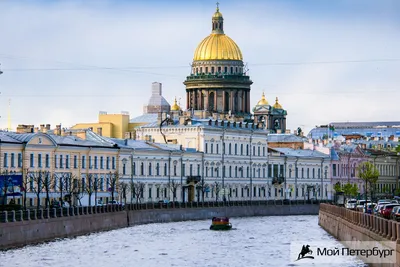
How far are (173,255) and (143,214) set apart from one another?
79.3ft

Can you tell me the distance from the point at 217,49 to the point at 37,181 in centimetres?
6014

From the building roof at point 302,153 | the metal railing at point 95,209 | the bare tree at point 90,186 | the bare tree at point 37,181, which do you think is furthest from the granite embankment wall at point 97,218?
the building roof at point 302,153

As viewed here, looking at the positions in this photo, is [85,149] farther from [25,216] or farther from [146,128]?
[25,216]

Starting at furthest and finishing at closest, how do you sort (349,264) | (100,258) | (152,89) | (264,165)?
Answer: 1. (152,89)
2. (264,165)
3. (100,258)
4. (349,264)

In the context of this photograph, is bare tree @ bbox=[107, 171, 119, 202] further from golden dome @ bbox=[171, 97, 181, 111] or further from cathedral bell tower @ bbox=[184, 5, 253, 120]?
cathedral bell tower @ bbox=[184, 5, 253, 120]

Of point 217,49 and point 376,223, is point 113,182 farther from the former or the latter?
point 217,49

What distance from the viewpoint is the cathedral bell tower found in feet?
434

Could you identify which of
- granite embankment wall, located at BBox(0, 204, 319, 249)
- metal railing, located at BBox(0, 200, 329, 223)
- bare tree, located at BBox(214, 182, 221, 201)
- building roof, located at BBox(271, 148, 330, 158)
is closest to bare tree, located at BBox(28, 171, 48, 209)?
metal railing, located at BBox(0, 200, 329, 223)

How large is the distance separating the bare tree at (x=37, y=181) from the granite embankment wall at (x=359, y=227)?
15.8 meters

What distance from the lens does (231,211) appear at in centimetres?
9425

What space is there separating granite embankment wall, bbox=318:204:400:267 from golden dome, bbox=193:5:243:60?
182 feet

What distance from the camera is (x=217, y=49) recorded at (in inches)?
5251

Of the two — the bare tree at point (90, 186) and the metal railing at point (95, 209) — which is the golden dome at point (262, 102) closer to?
the metal railing at point (95, 209)

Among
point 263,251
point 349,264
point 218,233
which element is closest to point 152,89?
point 218,233
